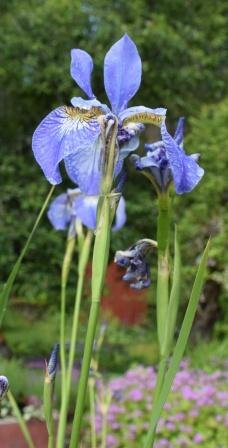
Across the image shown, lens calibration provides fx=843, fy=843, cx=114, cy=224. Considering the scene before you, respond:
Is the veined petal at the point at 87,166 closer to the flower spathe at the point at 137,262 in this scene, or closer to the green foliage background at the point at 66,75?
the flower spathe at the point at 137,262

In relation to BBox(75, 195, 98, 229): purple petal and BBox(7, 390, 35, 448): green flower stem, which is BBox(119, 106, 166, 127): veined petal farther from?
BBox(75, 195, 98, 229): purple petal

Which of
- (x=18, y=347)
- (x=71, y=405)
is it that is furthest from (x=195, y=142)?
(x=71, y=405)

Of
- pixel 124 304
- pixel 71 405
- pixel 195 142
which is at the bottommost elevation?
pixel 124 304

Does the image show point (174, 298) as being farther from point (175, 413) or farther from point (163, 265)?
point (175, 413)

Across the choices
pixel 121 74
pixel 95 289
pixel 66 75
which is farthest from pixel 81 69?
pixel 66 75

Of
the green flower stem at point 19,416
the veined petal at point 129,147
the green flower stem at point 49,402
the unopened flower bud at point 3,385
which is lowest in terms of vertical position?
the green flower stem at point 19,416

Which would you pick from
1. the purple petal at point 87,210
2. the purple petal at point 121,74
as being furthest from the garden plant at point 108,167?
the purple petal at point 87,210

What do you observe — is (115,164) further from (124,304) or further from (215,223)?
(124,304)
